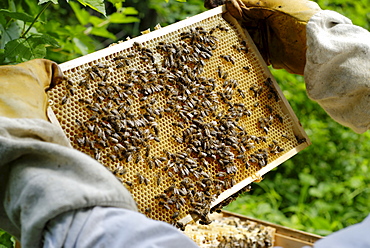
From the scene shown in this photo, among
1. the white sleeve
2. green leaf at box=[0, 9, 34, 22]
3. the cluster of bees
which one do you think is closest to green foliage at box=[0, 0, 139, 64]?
green leaf at box=[0, 9, 34, 22]

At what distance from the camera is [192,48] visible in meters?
2.87

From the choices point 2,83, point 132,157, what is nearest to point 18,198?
point 2,83

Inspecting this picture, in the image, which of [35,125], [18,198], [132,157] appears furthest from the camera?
[132,157]

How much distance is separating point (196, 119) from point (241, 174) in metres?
0.48

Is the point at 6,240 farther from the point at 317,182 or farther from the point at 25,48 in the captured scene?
the point at 317,182

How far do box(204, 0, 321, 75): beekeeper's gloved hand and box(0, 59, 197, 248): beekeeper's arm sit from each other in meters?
1.90

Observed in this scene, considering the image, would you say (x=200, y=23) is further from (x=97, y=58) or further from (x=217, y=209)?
(x=217, y=209)

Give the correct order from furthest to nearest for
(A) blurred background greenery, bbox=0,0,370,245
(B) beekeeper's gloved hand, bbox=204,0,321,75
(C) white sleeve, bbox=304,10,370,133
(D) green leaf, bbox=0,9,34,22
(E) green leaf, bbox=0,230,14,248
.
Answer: (A) blurred background greenery, bbox=0,0,370,245
(B) beekeeper's gloved hand, bbox=204,0,321,75
(E) green leaf, bbox=0,230,14,248
(C) white sleeve, bbox=304,10,370,133
(D) green leaf, bbox=0,9,34,22

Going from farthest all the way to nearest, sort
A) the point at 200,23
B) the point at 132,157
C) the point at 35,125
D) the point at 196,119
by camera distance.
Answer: the point at 200,23
the point at 196,119
the point at 132,157
the point at 35,125

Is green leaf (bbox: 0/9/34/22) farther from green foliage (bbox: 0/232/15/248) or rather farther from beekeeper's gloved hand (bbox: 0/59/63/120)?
green foliage (bbox: 0/232/15/248)

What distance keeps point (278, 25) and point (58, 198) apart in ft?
7.26

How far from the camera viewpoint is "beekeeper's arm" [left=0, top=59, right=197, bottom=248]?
1.52 metres

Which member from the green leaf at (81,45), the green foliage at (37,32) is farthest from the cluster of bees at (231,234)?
the green foliage at (37,32)

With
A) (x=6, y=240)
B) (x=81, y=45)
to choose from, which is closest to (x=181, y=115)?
(x=81, y=45)
